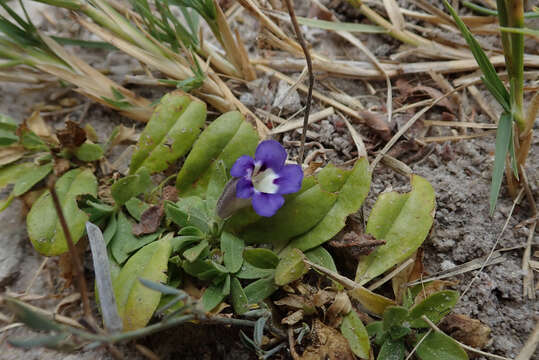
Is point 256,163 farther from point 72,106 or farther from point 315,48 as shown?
point 72,106

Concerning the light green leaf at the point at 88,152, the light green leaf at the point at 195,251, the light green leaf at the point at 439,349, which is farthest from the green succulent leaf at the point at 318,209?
the light green leaf at the point at 88,152

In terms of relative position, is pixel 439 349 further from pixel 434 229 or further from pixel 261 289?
pixel 261 289

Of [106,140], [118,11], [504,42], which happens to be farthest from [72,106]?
[504,42]

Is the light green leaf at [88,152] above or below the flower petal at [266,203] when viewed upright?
above

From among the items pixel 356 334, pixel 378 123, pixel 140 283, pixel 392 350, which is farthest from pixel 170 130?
pixel 392 350

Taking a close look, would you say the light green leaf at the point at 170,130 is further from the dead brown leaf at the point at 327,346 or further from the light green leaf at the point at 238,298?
the dead brown leaf at the point at 327,346

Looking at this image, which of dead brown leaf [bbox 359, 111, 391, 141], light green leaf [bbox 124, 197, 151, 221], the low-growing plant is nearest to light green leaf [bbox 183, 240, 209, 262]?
the low-growing plant
